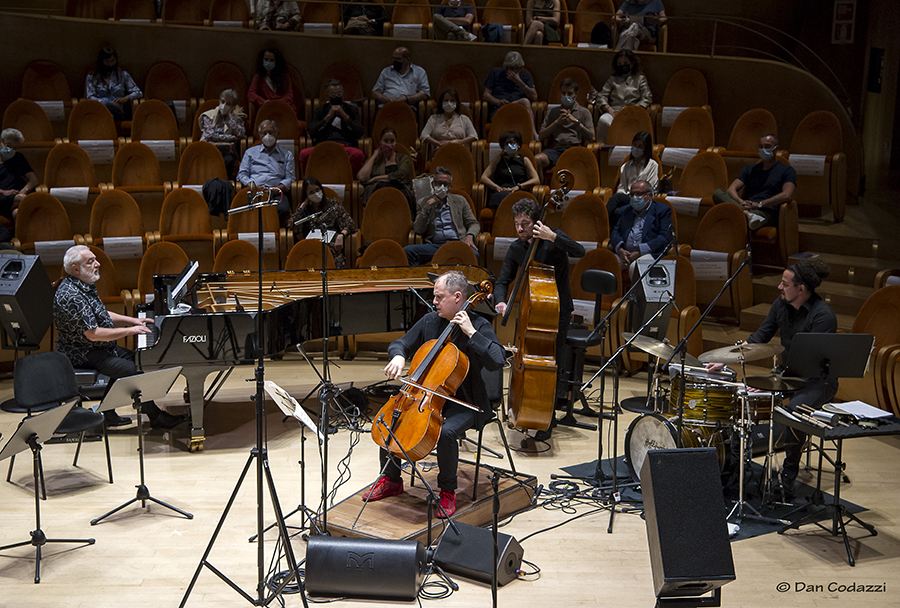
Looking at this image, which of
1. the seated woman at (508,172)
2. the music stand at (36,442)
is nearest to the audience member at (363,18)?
the seated woman at (508,172)

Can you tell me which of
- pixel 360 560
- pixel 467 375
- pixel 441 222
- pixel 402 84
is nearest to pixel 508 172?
pixel 441 222

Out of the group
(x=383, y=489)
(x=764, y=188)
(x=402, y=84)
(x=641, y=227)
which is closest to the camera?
(x=383, y=489)

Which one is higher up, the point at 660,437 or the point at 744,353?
the point at 744,353

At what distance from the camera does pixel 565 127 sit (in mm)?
8117

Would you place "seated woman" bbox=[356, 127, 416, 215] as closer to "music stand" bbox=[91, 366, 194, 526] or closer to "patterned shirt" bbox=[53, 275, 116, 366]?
"patterned shirt" bbox=[53, 275, 116, 366]

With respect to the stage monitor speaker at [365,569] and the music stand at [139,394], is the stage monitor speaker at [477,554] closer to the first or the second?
the stage monitor speaker at [365,569]

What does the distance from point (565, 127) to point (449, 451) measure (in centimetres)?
476

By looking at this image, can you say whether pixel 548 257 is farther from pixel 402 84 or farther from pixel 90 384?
pixel 402 84

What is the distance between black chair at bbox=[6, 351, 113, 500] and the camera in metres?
4.45

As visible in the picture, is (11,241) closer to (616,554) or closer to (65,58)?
(65,58)

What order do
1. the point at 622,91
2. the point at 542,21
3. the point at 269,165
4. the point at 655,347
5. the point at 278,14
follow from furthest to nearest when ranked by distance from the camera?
the point at 542,21 < the point at 278,14 < the point at 622,91 < the point at 269,165 < the point at 655,347

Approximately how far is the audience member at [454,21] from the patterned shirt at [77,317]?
522 cm

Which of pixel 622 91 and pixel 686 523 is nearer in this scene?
pixel 686 523

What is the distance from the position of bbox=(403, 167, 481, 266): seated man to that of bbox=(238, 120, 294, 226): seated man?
48.0 inches
